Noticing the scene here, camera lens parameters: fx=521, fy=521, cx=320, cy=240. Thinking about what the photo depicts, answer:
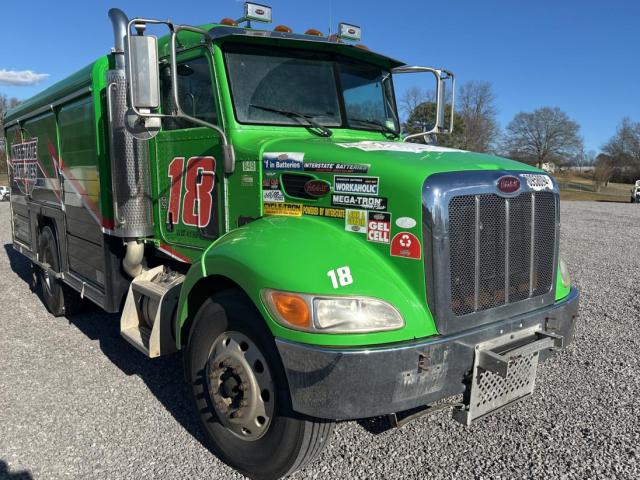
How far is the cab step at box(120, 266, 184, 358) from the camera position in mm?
3773

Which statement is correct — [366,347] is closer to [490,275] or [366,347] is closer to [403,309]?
[403,309]

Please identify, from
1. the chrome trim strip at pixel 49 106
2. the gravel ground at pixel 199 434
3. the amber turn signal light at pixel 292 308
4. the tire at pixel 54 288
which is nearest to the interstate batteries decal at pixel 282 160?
the amber turn signal light at pixel 292 308

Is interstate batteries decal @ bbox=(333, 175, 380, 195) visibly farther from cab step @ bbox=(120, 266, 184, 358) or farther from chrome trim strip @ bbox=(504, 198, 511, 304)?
cab step @ bbox=(120, 266, 184, 358)

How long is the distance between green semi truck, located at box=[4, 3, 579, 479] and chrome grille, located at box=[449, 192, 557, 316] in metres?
0.01

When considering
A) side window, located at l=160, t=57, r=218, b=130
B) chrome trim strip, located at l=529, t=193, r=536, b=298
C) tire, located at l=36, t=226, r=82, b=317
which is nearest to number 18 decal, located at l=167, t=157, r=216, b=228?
side window, located at l=160, t=57, r=218, b=130

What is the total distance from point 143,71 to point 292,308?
5.59 feet

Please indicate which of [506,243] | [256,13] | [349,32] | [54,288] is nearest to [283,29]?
[256,13]

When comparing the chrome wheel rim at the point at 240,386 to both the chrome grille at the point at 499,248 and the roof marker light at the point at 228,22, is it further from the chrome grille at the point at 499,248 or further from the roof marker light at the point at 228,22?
the roof marker light at the point at 228,22

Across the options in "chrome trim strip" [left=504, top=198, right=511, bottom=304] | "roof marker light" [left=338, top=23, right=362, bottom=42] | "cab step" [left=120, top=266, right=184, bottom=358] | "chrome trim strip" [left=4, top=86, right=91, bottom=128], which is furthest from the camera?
"chrome trim strip" [left=4, top=86, right=91, bottom=128]

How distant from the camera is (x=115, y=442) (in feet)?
11.4

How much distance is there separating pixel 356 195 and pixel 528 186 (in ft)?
3.35

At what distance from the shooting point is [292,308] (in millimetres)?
2578

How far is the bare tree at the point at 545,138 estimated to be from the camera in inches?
2520

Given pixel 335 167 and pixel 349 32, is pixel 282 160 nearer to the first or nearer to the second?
pixel 335 167
